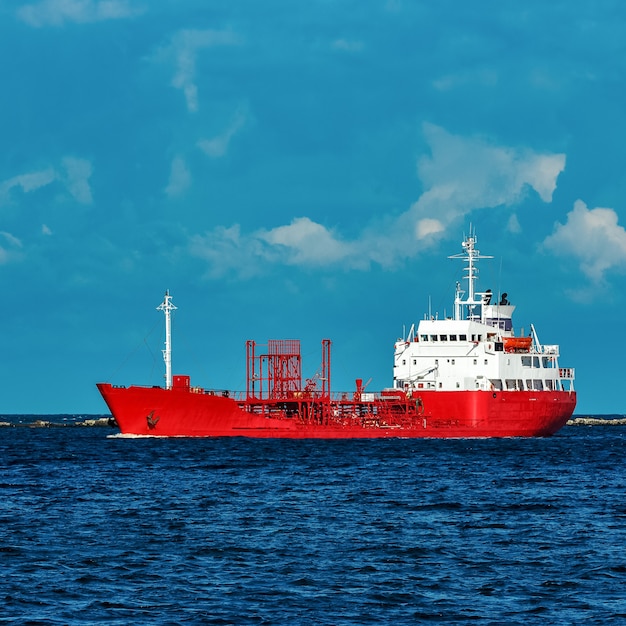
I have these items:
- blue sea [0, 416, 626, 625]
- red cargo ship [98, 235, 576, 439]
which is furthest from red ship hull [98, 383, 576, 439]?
blue sea [0, 416, 626, 625]

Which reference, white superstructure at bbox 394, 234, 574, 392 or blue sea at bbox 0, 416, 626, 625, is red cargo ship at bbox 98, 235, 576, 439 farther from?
blue sea at bbox 0, 416, 626, 625

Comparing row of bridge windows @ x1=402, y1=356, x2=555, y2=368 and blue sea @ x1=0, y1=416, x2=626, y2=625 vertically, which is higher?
row of bridge windows @ x1=402, y1=356, x2=555, y2=368

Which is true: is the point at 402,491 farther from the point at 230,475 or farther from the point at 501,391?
the point at 501,391

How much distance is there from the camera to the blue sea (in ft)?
71.2

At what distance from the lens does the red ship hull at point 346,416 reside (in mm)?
73750

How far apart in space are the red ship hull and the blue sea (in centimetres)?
2053

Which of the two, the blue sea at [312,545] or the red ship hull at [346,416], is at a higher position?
the red ship hull at [346,416]

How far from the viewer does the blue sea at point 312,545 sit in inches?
854

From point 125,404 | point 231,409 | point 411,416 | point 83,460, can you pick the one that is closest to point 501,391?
point 411,416

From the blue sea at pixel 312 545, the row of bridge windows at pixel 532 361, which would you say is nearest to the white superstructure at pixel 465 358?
the row of bridge windows at pixel 532 361

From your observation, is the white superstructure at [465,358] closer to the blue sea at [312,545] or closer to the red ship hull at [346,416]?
the red ship hull at [346,416]

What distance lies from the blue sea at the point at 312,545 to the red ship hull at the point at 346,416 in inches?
808

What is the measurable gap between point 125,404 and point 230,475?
83.9 feet

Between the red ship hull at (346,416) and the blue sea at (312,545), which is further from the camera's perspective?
the red ship hull at (346,416)
